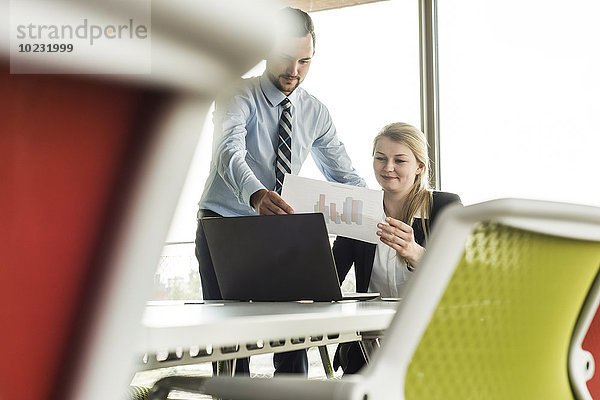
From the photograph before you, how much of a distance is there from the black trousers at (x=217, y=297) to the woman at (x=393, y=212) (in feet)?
0.77

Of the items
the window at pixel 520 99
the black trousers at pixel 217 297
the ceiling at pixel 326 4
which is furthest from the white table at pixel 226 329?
the ceiling at pixel 326 4

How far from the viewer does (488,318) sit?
0.73 metres

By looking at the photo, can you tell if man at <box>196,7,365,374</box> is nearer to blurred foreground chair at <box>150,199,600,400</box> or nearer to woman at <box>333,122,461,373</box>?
woman at <box>333,122,461,373</box>

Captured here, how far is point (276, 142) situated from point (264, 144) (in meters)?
0.05

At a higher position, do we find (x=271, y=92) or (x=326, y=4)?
(x=326, y=4)

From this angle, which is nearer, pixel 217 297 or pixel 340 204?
pixel 340 204

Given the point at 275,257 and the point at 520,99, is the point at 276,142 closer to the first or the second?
the point at 275,257

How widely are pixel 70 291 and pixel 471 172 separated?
384 centimetres

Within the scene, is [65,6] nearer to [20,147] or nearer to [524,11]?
[20,147]

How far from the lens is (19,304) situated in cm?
34

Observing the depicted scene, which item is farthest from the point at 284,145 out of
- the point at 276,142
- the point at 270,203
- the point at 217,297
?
the point at 270,203

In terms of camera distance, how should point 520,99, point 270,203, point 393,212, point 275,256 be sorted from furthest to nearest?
1. point 520,99
2. point 393,212
3. point 270,203
4. point 275,256

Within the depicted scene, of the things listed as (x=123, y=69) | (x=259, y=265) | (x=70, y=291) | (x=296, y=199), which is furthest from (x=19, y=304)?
(x=296, y=199)

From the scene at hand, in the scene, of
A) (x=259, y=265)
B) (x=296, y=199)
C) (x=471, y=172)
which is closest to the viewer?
(x=259, y=265)
